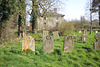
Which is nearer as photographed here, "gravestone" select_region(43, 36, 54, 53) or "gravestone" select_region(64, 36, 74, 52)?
"gravestone" select_region(43, 36, 54, 53)

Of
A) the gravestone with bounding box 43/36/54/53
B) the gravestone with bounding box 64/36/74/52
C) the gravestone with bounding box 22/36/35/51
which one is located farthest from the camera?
the gravestone with bounding box 64/36/74/52

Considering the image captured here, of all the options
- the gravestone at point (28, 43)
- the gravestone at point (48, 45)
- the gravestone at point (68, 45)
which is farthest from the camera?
the gravestone at point (68, 45)

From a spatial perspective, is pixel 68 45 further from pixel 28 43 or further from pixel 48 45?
pixel 28 43

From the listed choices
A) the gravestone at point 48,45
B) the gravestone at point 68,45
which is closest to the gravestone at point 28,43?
the gravestone at point 48,45

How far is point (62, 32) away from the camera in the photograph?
14812mm

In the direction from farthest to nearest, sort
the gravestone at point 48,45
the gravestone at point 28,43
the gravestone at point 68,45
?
1. the gravestone at point 68,45
2. the gravestone at point 48,45
3. the gravestone at point 28,43

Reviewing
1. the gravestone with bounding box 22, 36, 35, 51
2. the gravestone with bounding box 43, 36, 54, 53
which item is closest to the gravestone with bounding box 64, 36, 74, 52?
the gravestone with bounding box 43, 36, 54, 53

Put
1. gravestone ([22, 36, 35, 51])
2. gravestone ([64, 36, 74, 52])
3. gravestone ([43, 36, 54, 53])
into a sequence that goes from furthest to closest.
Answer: gravestone ([64, 36, 74, 52]), gravestone ([43, 36, 54, 53]), gravestone ([22, 36, 35, 51])

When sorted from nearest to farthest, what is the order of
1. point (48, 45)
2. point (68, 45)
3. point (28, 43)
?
point (28, 43) < point (48, 45) < point (68, 45)

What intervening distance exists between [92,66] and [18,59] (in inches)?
136

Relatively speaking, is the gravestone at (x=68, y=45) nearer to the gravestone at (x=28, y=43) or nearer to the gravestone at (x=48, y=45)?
the gravestone at (x=48, y=45)

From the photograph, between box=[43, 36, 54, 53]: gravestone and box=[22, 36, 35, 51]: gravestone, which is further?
box=[43, 36, 54, 53]: gravestone

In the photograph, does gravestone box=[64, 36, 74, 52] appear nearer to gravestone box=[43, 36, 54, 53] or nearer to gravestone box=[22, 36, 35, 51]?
gravestone box=[43, 36, 54, 53]

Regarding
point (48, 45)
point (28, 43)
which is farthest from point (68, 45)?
point (28, 43)
